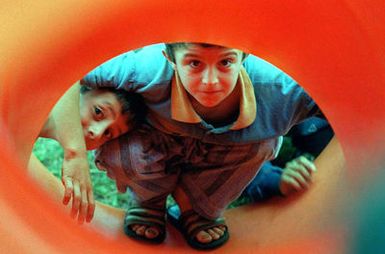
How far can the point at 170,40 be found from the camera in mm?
1207

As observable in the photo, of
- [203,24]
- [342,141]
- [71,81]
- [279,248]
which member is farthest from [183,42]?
[279,248]

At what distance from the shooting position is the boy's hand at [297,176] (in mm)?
1541

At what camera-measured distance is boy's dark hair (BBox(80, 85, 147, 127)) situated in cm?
138

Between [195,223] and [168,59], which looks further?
[195,223]

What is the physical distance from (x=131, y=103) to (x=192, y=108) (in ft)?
0.42

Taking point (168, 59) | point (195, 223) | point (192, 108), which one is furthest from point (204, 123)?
point (195, 223)

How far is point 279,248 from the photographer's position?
135 centimetres

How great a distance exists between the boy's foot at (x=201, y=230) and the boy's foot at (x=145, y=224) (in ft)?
0.17

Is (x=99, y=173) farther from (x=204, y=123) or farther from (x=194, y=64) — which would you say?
(x=194, y=64)

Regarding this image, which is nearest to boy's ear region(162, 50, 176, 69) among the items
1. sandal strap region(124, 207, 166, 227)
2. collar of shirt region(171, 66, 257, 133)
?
collar of shirt region(171, 66, 257, 133)

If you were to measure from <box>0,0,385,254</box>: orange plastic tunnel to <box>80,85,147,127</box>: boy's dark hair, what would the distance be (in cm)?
19

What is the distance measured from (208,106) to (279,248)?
1.02ft

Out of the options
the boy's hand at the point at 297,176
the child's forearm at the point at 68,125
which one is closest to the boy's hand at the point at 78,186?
the child's forearm at the point at 68,125

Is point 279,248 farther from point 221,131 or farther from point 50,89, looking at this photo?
point 50,89
